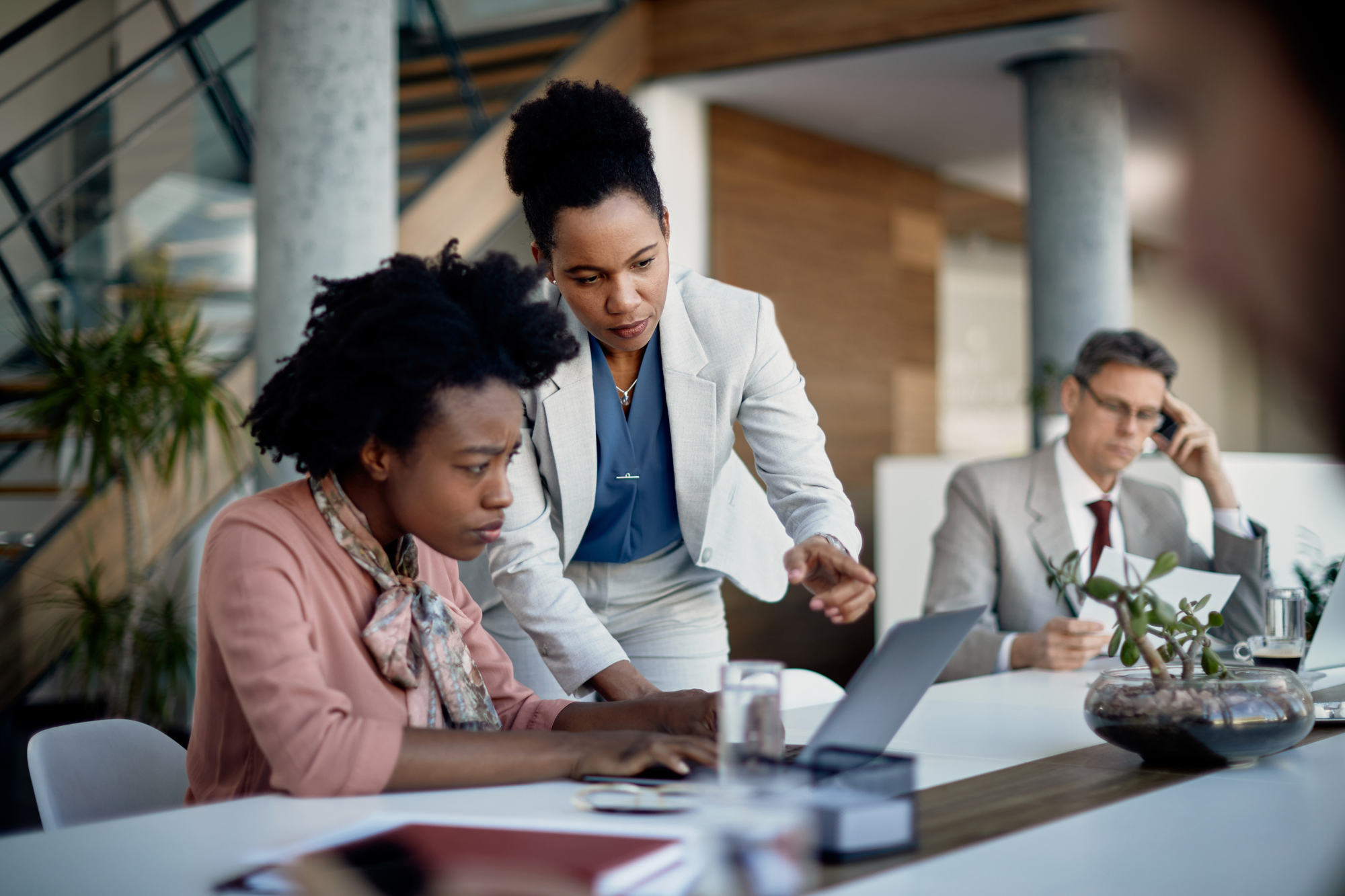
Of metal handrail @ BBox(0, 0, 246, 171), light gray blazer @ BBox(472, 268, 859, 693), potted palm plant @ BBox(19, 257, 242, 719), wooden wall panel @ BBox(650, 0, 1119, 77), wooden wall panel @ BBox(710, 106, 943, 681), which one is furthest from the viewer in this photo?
wooden wall panel @ BBox(710, 106, 943, 681)

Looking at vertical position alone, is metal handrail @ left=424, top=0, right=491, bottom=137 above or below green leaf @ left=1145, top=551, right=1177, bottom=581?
above

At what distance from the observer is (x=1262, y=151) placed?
15.1 inches

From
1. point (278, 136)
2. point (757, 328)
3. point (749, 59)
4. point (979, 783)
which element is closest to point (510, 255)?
point (757, 328)

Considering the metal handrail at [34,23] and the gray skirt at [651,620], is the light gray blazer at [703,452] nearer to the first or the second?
the gray skirt at [651,620]

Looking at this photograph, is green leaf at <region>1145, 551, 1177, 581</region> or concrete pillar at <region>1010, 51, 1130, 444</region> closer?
green leaf at <region>1145, 551, 1177, 581</region>

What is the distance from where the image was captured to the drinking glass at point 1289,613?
2117 millimetres

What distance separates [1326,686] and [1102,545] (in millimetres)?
828

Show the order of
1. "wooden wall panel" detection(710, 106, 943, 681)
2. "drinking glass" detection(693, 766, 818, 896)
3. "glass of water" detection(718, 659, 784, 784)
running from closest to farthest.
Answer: "drinking glass" detection(693, 766, 818, 896) < "glass of water" detection(718, 659, 784, 784) < "wooden wall panel" detection(710, 106, 943, 681)

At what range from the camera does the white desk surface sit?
1.03 metres

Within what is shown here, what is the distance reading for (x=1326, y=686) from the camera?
203cm

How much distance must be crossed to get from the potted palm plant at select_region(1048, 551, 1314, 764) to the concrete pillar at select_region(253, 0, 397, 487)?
283cm

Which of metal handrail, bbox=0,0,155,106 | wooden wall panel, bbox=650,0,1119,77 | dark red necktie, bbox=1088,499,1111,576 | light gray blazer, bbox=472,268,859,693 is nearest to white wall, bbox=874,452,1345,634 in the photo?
dark red necktie, bbox=1088,499,1111,576

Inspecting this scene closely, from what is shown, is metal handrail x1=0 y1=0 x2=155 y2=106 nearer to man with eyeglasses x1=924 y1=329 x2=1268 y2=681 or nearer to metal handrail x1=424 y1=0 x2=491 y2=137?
metal handrail x1=424 y1=0 x2=491 y2=137

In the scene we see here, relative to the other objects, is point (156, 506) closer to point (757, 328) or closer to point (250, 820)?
point (757, 328)
